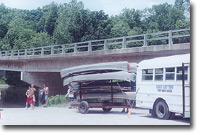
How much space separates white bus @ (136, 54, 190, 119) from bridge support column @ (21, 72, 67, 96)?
46.3 ft

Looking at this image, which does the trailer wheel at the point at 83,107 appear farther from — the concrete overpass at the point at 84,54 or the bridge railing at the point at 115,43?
the bridge railing at the point at 115,43

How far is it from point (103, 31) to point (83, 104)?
10545 millimetres

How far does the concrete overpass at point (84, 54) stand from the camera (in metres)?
16.8

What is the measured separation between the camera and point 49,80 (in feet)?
97.2

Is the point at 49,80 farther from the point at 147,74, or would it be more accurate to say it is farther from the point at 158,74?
the point at 158,74

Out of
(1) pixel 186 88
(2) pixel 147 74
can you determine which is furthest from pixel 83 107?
(1) pixel 186 88

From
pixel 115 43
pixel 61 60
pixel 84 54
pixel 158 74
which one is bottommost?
pixel 158 74

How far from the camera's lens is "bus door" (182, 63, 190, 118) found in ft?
36.5

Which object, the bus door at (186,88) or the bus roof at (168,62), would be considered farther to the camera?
the bus roof at (168,62)

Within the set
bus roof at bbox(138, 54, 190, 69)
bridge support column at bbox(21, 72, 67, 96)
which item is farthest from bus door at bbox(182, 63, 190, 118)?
bridge support column at bbox(21, 72, 67, 96)

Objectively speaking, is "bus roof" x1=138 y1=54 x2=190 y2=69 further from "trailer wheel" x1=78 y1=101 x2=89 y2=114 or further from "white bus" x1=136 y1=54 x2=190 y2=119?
"trailer wheel" x1=78 y1=101 x2=89 y2=114

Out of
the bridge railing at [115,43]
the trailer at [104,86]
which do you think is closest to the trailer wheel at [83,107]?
the trailer at [104,86]

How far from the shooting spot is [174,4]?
12.8 m

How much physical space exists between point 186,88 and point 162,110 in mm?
1690
